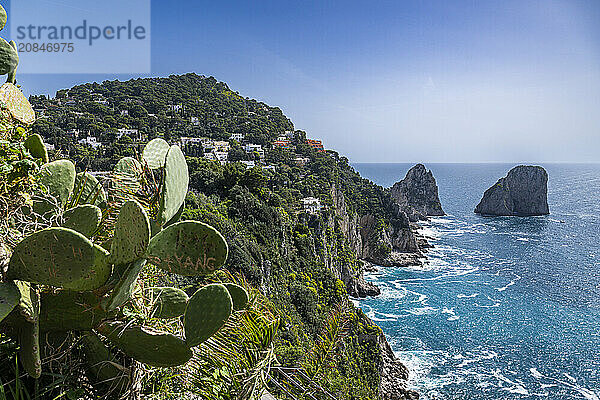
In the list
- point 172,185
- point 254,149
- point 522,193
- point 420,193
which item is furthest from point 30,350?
point 522,193

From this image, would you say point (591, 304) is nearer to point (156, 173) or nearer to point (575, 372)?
point (575, 372)

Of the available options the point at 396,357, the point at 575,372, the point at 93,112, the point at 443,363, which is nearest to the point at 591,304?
the point at 575,372

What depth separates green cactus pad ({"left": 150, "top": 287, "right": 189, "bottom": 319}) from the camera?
1597mm

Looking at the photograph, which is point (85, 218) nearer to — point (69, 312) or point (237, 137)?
point (69, 312)

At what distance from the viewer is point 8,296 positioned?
3.59ft

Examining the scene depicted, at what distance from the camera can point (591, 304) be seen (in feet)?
89.0

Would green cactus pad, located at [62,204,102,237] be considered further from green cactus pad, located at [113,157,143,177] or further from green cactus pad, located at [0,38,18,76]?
green cactus pad, located at [0,38,18,76]

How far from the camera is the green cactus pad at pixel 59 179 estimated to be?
161cm

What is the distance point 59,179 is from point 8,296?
70 cm

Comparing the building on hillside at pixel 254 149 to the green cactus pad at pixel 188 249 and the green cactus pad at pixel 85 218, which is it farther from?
the green cactus pad at pixel 188 249

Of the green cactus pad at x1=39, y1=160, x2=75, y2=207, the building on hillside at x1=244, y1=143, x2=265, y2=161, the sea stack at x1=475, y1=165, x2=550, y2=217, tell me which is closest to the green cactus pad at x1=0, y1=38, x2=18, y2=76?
the green cactus pad at x1=39, y1=160, x2=75, y2=207

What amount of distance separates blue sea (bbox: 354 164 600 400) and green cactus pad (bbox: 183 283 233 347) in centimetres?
1724

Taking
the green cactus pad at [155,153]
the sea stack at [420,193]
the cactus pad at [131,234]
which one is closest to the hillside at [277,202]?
the green cactus pad at [155,153]

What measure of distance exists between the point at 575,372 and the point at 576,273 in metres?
18.1
